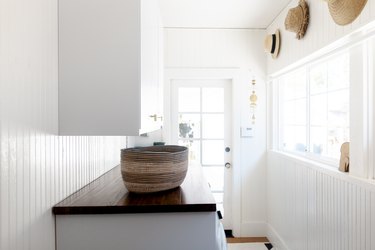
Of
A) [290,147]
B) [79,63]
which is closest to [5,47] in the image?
[79,63]

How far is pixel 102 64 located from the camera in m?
1.07

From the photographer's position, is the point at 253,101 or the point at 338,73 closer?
the point at 338,73

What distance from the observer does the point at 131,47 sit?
1.07 metres

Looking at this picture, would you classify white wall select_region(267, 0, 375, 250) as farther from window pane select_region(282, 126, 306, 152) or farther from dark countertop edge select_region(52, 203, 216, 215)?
dark countertop edge select_region(52, 203, 216, 215)

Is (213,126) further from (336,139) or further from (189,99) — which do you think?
(336,139)

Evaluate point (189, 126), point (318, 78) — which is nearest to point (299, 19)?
point (318, 78)

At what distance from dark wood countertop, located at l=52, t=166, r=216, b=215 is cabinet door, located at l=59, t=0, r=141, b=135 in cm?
29

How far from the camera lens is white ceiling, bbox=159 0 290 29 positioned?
8.27ft

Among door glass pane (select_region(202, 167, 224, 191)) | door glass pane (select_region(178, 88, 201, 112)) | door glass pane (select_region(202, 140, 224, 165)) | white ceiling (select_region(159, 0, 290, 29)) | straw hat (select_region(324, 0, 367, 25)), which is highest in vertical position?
white ceiling (select_region(159, 0, 290, 29))

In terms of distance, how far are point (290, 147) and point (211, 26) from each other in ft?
5.18

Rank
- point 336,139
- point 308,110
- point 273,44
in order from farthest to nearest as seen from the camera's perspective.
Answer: point 273,44, point 308,110, point 336,139

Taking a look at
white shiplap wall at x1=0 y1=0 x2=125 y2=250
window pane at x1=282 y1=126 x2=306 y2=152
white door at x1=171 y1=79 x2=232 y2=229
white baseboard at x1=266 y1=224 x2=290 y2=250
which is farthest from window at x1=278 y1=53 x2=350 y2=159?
white shiplap wall at x1=0 y1=0 x2=125 y2=250

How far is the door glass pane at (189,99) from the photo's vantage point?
3.36 m

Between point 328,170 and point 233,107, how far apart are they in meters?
1.52
